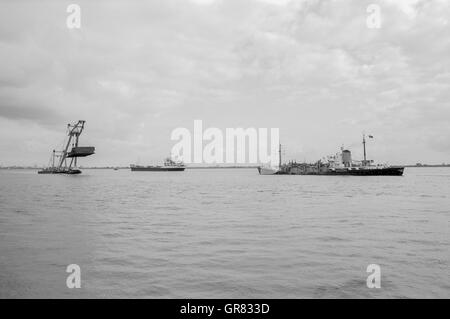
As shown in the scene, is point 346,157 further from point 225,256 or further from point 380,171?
point 225,256

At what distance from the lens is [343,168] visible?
124125mm

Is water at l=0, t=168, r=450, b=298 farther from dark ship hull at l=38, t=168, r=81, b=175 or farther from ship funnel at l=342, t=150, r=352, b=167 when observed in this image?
dark ship hull at l=38, t=168, r=81, b=175

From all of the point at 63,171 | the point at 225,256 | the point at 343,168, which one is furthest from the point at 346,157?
the point at 225,256

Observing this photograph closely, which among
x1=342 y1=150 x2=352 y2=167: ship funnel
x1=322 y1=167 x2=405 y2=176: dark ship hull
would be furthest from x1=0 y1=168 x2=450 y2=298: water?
x1=342 y1=150 x2=352 y2=167: ship funnel

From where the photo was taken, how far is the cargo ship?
115 meters

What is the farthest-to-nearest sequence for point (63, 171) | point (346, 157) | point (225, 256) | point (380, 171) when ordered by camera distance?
1. point (63, 171)
2. point (346, 157)
3. point (380, 171)
4. point (225, 256)

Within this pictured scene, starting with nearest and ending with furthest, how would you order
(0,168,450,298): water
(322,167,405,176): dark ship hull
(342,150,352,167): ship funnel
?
(0,168,450,298): water
(322,167,405,176): dark ship hull
(342,150,352,167): ship funnel

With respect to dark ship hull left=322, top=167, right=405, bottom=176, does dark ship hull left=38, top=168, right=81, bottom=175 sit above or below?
above

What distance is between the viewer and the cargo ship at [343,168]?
11462 centimetres

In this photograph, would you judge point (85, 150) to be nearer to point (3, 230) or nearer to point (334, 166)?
point (334, 166)

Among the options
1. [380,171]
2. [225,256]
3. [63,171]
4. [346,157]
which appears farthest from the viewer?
[63,171]

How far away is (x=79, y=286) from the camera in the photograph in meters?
10.0

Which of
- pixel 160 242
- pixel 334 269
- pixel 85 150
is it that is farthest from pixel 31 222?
pixel 85 150
